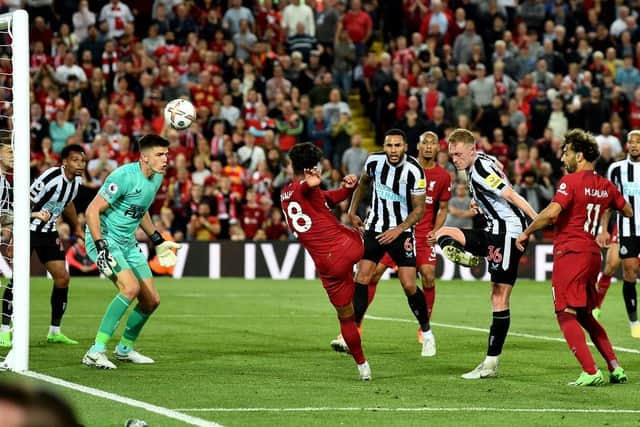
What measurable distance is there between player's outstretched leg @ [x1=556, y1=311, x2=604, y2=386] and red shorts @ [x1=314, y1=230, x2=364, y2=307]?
1.63 m

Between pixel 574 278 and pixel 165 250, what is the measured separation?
11.7 feet

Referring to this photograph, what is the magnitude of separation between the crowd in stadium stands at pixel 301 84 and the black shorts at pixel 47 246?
1096 cm

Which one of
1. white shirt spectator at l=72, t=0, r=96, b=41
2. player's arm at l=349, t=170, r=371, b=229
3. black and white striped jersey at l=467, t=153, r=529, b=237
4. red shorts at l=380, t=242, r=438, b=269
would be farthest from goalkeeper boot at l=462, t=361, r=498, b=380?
white shirt spectator at l=72, t=0, r=96, b=41

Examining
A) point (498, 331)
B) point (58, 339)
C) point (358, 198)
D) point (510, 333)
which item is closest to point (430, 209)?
point (510, 333)

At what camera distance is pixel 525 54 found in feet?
87.0

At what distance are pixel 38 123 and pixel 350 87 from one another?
7592 millimetres

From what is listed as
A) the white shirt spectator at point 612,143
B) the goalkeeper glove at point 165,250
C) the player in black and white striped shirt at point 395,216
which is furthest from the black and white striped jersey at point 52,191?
the white shirt spectator at point 612,143

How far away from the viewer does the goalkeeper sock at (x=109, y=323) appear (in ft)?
30.8

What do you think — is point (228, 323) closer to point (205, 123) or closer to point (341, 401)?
point (341, 401)

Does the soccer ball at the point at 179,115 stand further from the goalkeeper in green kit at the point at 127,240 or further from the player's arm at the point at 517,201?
the player's arm at the point at 517,201

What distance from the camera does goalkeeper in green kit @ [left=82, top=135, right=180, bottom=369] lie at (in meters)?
9.45

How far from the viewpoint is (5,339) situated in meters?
11.3

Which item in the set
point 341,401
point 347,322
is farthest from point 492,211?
point 341,401

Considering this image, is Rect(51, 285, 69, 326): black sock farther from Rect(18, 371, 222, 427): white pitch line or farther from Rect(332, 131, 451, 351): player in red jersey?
Rect(332, 131, 451, 351): player in red jersey
